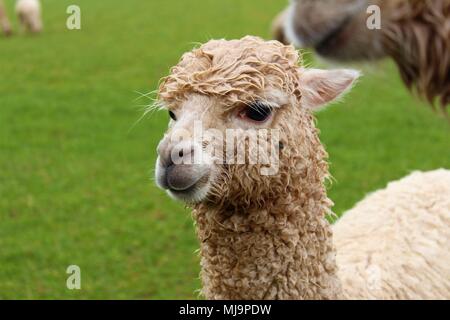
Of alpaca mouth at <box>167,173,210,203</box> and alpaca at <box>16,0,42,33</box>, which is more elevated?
alpaca at <box>16,0,42,33</box>

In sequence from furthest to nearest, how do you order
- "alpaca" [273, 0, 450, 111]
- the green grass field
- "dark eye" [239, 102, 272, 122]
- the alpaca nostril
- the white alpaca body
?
1. the green grass field
2. the white alpaca body
3. "dark eye" [239, 102, 272, 122]
4. the alpaca nostril
5. "alpaca" [273, 0, 450, 111]

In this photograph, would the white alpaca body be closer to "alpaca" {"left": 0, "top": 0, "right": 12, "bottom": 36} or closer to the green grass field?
the green grass field

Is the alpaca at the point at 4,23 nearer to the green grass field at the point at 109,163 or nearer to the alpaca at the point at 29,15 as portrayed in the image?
the alpaca at the point at 29,15

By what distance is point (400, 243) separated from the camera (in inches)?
135

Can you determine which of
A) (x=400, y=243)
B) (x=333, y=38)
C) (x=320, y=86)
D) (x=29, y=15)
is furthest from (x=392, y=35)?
(x=29, y=15)

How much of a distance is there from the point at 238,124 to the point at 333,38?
829 millimetres

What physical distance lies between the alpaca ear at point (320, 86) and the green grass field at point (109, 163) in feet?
0.48

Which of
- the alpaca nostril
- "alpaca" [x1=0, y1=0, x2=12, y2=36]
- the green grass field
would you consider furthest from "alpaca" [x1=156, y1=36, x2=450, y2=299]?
"alpaca" [x1=0, y1=0, x2=12, y2=36]

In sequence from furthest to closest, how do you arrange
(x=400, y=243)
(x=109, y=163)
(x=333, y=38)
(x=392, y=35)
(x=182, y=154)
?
(x=109, y=163)
(x=400, y=243)
(x=182, y=154)
(x=333, y=38)
(x=392, y=35)

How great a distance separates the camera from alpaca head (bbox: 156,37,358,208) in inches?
93.3

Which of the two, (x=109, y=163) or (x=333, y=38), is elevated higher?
(x=109, y=163)

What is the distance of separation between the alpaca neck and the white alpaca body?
30 centimetres

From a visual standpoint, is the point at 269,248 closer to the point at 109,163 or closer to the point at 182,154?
the point at 182,154

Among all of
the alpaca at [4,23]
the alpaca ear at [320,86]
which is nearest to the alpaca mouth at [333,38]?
the alpaca ear at [320,86]
